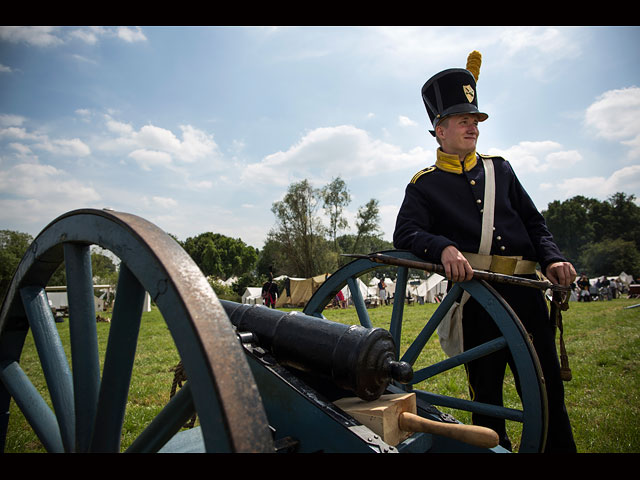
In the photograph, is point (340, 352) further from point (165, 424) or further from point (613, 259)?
point (613, 259)

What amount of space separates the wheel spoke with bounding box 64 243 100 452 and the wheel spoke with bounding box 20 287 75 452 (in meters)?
0.23

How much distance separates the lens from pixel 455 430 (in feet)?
4.19

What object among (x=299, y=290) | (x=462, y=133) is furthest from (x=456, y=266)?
(x=299, y=290)

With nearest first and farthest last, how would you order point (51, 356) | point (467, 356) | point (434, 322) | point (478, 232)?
point (51, 356), point (467, 356), point (478, 232), point (434, 322)

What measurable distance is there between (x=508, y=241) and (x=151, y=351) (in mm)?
6596

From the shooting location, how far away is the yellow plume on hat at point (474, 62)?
2467mm

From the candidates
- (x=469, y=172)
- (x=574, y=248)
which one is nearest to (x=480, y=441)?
(x=469, y=172)

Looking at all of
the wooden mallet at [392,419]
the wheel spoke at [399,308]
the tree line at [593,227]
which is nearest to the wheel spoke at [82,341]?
the wooden mallet at [392,419]

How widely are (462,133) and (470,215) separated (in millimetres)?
474

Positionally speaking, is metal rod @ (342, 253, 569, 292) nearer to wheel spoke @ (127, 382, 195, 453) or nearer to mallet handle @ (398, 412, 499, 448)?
mallet handle @ (398, 412, 499, 448)
